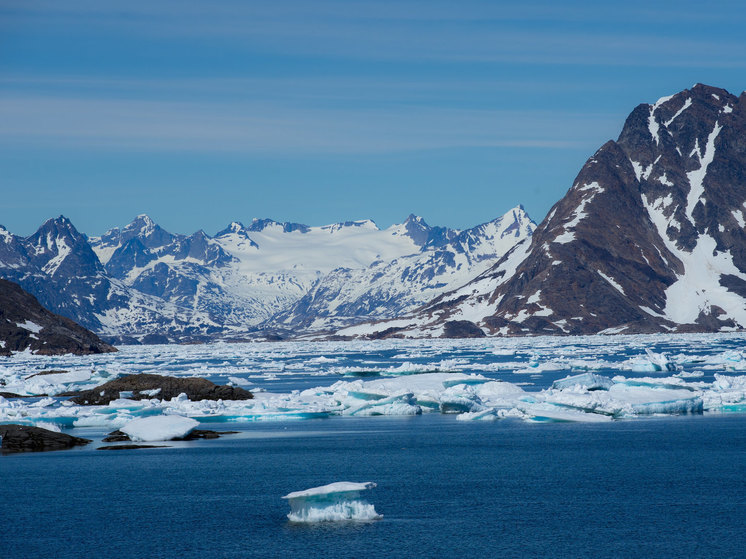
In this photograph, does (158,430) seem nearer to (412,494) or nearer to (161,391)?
(412,494)

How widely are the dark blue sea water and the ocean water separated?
0.10m

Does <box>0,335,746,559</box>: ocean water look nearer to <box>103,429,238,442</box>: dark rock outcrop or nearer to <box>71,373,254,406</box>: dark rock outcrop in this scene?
<box>103,429,238,442</box>: dark rock outcrop

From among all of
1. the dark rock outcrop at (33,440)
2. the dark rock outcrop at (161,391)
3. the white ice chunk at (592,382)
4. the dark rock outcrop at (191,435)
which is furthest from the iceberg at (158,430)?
the white ice chunk at (592,382)

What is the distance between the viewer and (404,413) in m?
79.4

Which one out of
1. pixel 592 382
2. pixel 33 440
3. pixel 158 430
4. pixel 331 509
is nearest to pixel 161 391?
pixel 158 430

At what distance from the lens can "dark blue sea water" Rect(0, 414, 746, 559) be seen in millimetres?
34906

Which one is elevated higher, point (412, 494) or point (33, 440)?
point (33, 440)

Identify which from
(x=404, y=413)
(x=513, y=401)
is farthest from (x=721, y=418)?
(x=404, y=413)

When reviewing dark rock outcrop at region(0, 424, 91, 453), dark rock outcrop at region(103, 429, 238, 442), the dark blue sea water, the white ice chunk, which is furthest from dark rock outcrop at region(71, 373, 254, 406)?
the white ice chunk

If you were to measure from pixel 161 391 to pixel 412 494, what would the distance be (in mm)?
47906

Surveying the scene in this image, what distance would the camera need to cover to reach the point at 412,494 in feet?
144

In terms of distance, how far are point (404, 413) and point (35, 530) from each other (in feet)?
144

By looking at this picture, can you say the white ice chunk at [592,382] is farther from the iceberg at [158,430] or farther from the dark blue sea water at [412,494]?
the iceberg at [158,430]

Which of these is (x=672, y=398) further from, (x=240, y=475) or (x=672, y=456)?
(x=240, y=475)
